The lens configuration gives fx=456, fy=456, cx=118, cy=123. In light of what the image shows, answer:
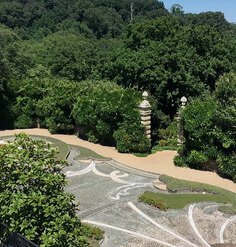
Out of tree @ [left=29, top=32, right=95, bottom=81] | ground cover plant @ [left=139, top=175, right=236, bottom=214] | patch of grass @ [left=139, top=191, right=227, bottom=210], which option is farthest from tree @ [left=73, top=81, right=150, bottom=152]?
tree @ [left=29, top=32, right=95, bottom=81]

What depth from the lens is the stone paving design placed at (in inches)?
593

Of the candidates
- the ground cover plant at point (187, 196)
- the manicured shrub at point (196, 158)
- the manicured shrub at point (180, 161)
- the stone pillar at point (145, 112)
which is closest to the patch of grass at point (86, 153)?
the stone pillar at point (145, 112)

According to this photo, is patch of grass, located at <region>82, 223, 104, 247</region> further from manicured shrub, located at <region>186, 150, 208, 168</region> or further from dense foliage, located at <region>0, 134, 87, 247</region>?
manicured shrub, located at <region>186, 150, 208, 168</region>

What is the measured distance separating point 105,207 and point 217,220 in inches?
169

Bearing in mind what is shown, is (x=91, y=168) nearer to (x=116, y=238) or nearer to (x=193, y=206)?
(x=193, y=206)

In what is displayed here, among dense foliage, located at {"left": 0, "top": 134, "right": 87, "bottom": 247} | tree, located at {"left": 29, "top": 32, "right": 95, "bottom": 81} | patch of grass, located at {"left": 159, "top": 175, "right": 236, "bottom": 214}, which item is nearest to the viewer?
dense foliage, located at {"left": 0, "top": 134, "right": 87, "bottom": 247}

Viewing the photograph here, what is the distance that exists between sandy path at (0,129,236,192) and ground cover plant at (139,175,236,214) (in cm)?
110

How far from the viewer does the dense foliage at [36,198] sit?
385 inches

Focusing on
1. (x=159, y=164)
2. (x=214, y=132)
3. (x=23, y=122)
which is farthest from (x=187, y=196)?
(x=23, y=122)

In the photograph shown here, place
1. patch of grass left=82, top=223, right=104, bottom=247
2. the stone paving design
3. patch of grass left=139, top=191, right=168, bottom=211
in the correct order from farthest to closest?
1. patch of grass left=139, top=191, right=168, bottom=211
2. the stone paving design
3. patch of grass left=82, top=223, right=104, bottom=247

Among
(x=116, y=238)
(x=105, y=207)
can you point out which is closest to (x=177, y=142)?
(x=105, y=207)

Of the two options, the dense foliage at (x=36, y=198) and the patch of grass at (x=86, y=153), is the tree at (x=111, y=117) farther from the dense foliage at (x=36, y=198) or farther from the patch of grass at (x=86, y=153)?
the dense foliage at (x=36, y=198)

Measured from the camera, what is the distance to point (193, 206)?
59.1 ft

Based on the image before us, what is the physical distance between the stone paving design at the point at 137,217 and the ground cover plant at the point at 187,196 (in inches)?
13.7
